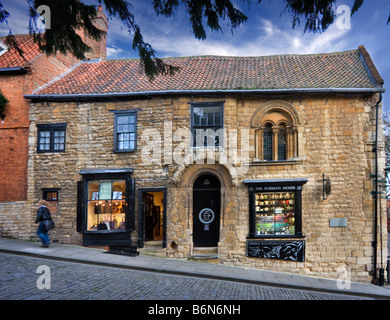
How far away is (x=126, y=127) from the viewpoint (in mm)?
11852

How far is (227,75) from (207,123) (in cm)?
247

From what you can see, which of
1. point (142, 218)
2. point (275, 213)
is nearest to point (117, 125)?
point (142, 218)

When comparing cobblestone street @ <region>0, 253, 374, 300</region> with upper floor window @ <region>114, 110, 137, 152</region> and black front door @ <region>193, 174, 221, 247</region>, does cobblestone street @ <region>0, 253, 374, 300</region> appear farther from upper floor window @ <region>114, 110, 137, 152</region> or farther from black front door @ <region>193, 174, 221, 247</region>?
upper floor window @ <region>114, 110, 137, 152</region>

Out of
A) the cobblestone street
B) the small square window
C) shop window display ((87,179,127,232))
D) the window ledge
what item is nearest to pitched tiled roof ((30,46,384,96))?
the window ledge

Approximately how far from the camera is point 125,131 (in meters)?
11.8

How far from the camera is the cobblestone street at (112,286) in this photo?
20.7 feet

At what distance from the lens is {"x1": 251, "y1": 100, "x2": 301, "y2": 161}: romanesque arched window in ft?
37.1

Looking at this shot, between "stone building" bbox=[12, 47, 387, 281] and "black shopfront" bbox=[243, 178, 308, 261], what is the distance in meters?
0.04

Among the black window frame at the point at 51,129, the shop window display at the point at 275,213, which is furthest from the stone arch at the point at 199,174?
the black window frame at the point at 51,129

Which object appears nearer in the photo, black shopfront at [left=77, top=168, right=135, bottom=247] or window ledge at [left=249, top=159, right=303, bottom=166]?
window ledge at [left=249, top=159, right=303, bottom=166]

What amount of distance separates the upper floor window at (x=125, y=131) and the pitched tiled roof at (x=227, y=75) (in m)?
0.92

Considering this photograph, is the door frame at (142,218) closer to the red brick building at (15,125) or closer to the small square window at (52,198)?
the small square window at (52,198)
